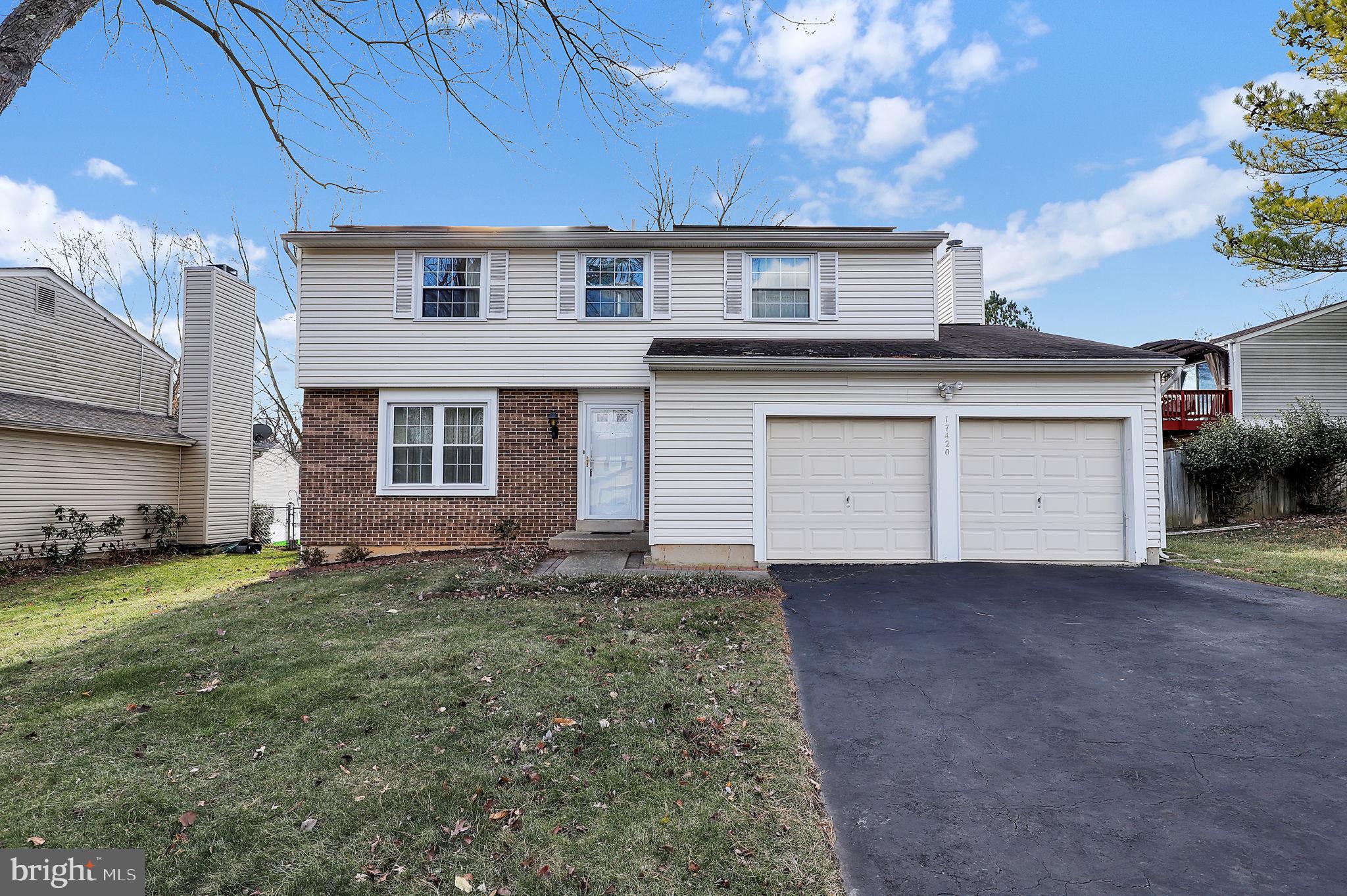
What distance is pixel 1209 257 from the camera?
1436 centimetres

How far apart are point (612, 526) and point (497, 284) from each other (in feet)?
15.8

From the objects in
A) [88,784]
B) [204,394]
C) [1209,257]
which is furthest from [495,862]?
[1209,257]

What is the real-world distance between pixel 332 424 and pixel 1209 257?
64.5ft

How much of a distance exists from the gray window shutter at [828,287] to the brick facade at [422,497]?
16.3 ft

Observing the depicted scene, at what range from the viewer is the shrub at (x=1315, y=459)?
14148 mm

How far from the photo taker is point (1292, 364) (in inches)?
704

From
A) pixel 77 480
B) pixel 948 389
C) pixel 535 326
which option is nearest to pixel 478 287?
pixel 535 326

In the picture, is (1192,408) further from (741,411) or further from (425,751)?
(425,751)

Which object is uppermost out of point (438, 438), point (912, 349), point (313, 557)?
point (912, 349)

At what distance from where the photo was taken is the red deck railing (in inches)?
707

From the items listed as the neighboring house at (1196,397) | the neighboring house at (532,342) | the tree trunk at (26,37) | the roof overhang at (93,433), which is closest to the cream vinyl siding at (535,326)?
the neighboring house at (532,342)

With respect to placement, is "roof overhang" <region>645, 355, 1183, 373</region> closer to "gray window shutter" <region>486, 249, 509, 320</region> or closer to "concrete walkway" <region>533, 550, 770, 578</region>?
"concrete walkway" <region>533, 550, 770, 578</region>

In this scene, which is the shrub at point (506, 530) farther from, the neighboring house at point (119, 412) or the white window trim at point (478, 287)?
the neighboring house at point (119, 412)

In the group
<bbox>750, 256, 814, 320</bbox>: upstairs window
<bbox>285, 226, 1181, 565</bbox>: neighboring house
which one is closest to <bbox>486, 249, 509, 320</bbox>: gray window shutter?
<bbox>285, 226, 1181, 565</bbox>: neighboring house
